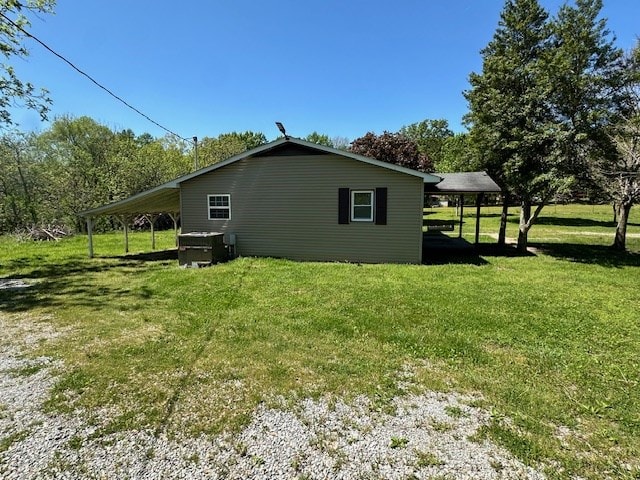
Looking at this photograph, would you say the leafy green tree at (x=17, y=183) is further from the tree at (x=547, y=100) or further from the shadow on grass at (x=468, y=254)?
the tree at (x=547, y=100)

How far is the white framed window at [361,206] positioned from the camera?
33.9 ft

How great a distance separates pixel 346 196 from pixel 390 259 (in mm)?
2370

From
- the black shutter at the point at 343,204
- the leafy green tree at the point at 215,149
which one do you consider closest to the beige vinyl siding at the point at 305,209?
the black shutter at the point at 343,204

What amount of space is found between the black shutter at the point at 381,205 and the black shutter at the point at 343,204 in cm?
90

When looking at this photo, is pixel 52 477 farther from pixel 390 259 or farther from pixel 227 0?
pixel 227 0

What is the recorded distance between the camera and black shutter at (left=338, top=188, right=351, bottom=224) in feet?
33.9

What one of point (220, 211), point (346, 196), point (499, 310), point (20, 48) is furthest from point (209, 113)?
point (499, 310)

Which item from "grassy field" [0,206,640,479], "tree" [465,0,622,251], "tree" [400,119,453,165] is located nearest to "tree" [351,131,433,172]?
"tree" [465,0,622,251]

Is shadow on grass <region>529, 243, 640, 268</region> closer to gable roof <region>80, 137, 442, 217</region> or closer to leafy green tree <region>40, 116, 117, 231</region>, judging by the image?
gable roof <region>80, 137, 442, 217</region>

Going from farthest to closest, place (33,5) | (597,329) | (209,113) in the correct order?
(209,113) < (33,5) < (597,329)

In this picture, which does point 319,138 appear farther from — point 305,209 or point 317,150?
point 305,209

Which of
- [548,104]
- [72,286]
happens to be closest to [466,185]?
[548,104]

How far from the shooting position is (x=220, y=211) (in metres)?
11.3

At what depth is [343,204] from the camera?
10.3 meters
